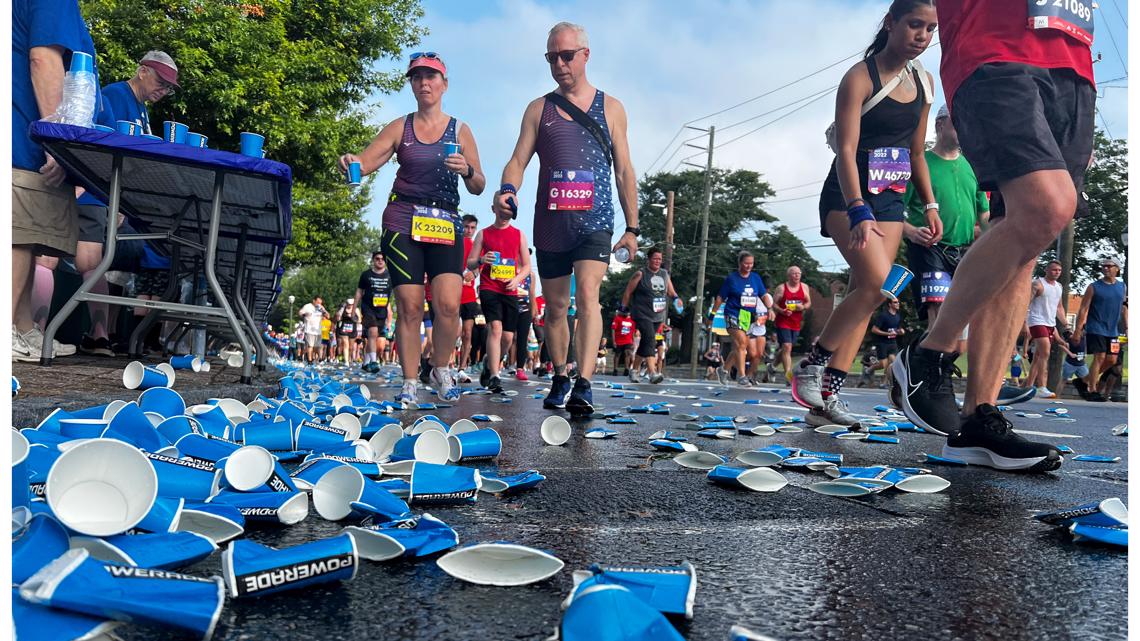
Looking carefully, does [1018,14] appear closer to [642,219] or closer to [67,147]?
[67,147]

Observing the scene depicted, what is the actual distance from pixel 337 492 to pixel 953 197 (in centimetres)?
559

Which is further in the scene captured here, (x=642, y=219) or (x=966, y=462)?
(x=642, y=219)

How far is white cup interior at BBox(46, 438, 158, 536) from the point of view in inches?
44.1

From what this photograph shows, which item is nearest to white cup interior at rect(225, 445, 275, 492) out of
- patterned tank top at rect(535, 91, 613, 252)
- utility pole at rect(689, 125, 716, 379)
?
patterned tank top at rect(535, 91, 613, 252)

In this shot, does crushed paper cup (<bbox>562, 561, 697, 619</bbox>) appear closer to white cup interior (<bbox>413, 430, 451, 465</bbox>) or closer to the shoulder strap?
white cup interior (<bbox>413, 430, 451, 465</bbox>)

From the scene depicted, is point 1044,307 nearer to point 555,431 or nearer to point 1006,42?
point 1006,42

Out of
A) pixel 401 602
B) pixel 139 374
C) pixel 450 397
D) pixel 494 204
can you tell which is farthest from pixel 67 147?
pixel 401 602

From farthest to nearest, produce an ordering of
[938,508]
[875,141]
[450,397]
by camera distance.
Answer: [450,397] → [875,141] → [938,508]

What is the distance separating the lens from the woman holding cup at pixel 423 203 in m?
4.87

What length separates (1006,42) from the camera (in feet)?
8.18

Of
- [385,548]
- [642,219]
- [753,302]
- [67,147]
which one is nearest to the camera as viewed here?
[385,548]

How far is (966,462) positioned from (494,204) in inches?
119

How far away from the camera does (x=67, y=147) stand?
12.1ft

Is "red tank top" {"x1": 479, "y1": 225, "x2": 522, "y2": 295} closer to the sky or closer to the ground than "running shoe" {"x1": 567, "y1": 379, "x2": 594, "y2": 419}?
closer to the sky
